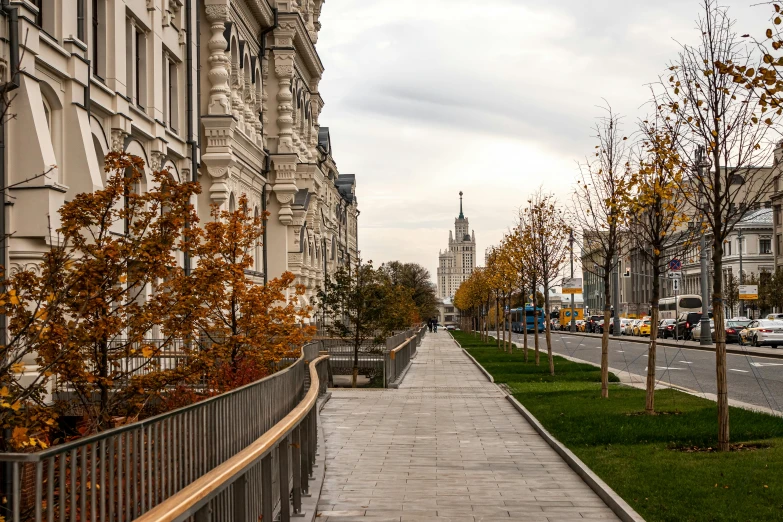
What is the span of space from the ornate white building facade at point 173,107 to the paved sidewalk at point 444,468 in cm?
538

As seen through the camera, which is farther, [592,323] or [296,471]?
[592,323]

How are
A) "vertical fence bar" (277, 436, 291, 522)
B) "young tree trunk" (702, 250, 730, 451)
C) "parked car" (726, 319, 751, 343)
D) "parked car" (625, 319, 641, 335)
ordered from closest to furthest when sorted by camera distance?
"vertical fence bar" (277, 436, 291, 522)
"young tree trunk" (702, 250, 730, 451)
"parked car" (726, 319, 751, 343)
"parked car" (625, 319, 641, 335)

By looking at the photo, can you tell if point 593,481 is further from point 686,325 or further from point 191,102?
point 686,325

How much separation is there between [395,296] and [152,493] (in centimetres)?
2572

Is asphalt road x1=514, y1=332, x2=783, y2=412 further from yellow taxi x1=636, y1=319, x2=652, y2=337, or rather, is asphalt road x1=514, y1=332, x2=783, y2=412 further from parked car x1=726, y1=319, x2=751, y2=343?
yellow taxi x1=636, y1=319, x2=652, y2=337

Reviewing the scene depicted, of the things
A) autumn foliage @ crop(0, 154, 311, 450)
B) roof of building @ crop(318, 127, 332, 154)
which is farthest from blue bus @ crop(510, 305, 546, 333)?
autumn foliage @ crop(0, 154, 311, 450)

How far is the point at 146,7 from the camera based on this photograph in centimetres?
2316

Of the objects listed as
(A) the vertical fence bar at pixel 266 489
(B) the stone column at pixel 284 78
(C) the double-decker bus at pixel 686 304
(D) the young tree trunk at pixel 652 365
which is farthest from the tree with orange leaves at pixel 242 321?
(C) the double-decker bus at pixel 686 304

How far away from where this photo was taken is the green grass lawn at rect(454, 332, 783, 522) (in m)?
9.11

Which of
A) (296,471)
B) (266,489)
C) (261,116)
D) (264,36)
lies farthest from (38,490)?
(264,36)

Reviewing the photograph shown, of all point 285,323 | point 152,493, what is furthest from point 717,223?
point 152,493

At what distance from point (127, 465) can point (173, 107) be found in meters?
23.6

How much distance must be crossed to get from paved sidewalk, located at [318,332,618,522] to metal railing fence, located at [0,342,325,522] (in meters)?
3.44

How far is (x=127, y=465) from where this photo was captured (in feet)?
13.8
